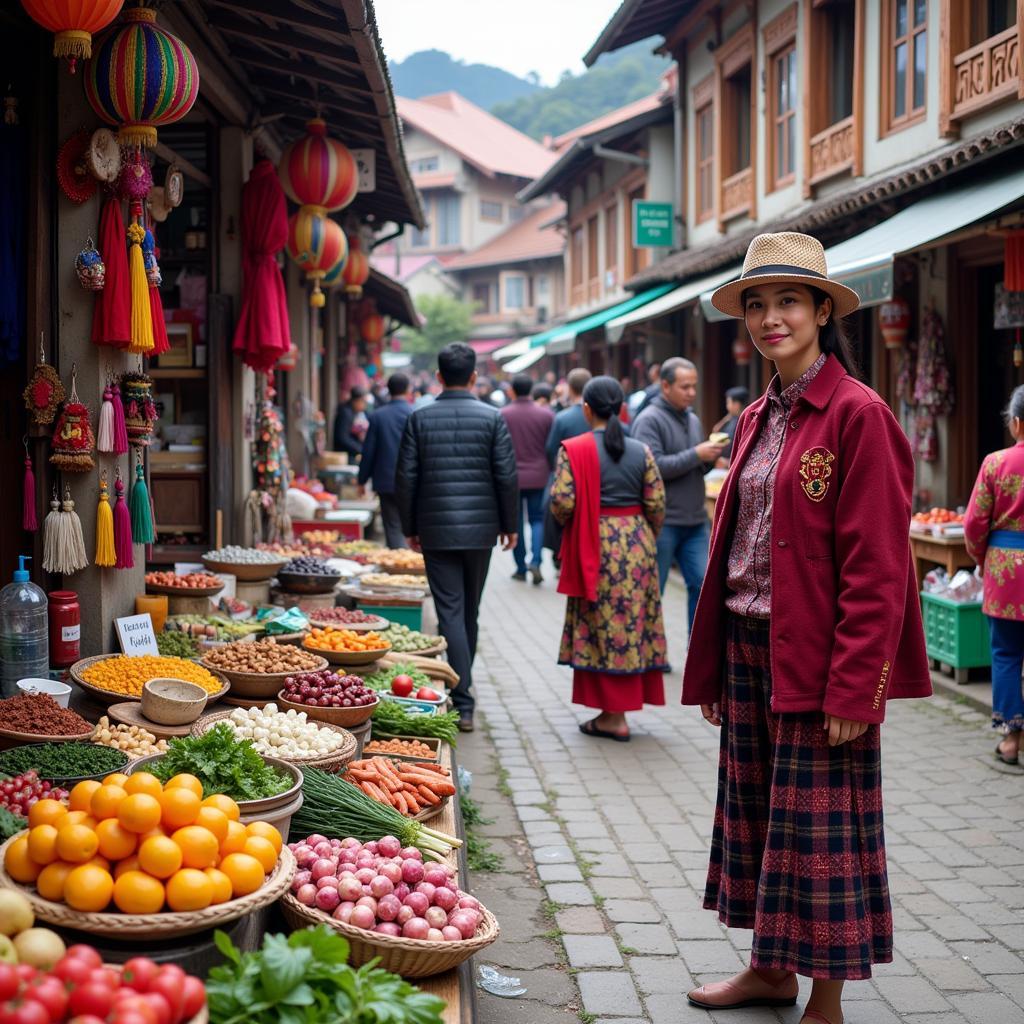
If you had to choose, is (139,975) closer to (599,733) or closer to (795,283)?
(795,283)

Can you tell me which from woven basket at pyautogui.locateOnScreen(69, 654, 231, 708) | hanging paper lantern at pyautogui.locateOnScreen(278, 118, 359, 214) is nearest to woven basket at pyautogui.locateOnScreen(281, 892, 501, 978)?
woven basket at pyautogui.locateOnScreen(69, 654, 231, 708)

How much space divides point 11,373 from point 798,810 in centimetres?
418

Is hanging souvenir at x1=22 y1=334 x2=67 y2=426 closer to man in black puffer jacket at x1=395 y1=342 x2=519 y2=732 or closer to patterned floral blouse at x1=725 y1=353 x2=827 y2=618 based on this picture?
man in black puffer jacket at x1=395 y1=342 x2=519 y2=732

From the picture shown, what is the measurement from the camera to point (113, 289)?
5.59 metres

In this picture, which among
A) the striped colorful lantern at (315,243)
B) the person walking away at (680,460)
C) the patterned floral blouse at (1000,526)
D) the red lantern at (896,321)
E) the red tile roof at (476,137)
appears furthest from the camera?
the red tile roof at (476,137)

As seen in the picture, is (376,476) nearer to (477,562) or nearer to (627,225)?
(477,562)

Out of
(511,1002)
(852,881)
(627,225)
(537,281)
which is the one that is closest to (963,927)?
(852,881)

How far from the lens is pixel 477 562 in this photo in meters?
7.41

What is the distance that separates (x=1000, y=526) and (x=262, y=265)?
16.9 ft

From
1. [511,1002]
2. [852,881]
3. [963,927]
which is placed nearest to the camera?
[852,881]

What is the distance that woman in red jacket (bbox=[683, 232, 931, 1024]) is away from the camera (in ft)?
10.9

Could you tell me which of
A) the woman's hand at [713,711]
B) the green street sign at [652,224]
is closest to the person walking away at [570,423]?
the woman's hand at [713,711]

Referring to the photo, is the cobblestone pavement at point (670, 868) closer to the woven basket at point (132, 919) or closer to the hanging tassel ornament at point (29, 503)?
the woven basket at point (132, 919)

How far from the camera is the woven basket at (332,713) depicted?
17.0ft
